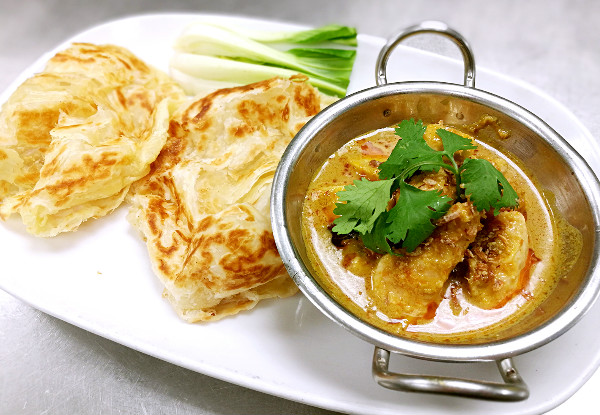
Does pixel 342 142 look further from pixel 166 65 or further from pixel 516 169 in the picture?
pixel 166 65

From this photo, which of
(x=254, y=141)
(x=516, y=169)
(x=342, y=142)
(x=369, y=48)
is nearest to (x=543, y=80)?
(x=369, y=48)

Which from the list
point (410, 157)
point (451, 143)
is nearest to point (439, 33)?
point (451, 143)

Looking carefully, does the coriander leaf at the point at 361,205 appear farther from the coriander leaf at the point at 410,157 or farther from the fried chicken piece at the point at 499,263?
the fried chicken piece at the point at 499,263

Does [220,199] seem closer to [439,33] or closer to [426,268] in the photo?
[426,268]

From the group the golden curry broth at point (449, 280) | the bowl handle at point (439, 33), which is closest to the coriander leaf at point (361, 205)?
the golden curry broth at point (449, 280)

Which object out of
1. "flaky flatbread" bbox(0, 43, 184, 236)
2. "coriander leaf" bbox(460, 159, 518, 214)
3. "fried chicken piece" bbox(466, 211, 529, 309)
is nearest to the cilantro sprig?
"coriander leaf" bbox(460, 159, 518, 214)

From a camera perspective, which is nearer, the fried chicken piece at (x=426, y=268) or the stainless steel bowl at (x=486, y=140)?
the stainless steel bowl at (x=486, y=140)
